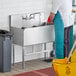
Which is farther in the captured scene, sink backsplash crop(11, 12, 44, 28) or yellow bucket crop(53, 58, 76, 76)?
sink backsplash crop(11, 12, 44, 28)

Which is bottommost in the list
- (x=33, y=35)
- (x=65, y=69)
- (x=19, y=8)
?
(x=65, y=69)

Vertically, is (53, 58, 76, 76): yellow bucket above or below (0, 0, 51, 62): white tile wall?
below

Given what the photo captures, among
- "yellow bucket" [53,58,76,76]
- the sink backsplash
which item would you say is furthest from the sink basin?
"yellow bucket" [53,58,76,76]

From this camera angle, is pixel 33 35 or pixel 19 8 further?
pixel 19 8

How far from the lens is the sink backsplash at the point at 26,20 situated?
6758mm

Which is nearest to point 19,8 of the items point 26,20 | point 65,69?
point 26,20

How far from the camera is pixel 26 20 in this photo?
6.86 meters

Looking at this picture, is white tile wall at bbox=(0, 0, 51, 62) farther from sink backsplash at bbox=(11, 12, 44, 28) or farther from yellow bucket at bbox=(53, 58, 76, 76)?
yellow bucket at bbox=(53, 58, 76, 76)

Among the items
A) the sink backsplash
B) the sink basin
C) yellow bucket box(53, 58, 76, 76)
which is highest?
the sink backsplash

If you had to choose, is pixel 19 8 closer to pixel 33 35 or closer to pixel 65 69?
pixel 33 35

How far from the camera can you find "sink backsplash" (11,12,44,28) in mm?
6758

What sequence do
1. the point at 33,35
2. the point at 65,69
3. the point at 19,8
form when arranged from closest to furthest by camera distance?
the point at 65,69 < the point at 33,35 < the point at 19,8

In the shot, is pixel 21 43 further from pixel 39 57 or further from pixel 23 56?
pixel 39 57

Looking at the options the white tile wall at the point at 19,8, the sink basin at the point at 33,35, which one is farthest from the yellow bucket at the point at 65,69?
the white tile wall at the point at 19,8
